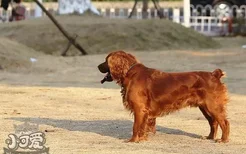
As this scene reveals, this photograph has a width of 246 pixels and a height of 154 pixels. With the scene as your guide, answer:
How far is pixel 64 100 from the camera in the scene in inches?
536

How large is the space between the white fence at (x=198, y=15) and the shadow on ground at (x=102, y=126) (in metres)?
24.4

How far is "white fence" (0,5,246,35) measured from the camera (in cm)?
3569

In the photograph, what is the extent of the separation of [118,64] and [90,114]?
2620mm

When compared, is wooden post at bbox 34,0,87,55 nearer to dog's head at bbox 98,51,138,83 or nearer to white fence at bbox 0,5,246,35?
white fence at bbox 0,5,246,35

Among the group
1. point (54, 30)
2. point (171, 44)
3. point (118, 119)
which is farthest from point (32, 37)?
point (118, 119)

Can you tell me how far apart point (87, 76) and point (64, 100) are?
520 centimetres

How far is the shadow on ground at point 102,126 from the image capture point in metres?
10.1

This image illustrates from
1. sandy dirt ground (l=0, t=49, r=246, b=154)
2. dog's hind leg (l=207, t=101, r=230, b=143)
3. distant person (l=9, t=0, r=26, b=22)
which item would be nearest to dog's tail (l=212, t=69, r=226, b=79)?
dog's hind leg (l=207, t=101, r=230, b=143)

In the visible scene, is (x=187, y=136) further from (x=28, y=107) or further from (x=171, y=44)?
(x=171, y=44)

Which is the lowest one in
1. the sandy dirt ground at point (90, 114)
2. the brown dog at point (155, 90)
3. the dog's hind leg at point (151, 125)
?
the sandy dirt ground at point (90, 114)

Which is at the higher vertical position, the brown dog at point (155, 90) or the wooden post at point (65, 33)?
the brown dog at point (155, 90)

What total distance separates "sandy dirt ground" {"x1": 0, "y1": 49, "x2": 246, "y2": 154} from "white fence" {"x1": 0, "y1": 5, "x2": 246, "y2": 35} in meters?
14.9

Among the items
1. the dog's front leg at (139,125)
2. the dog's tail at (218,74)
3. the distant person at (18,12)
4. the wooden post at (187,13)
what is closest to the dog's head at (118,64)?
the dog's front leg at (139,125)

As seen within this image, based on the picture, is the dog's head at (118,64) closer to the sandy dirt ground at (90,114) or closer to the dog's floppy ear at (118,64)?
the dog's floppy ear at (118,64)
